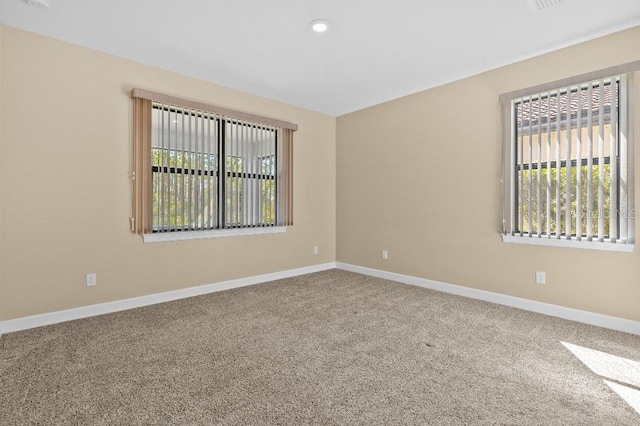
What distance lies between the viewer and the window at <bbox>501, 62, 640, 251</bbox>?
9.17 feet

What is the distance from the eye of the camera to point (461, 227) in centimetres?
391

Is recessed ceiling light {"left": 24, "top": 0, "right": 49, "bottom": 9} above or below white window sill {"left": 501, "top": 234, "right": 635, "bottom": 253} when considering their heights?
above

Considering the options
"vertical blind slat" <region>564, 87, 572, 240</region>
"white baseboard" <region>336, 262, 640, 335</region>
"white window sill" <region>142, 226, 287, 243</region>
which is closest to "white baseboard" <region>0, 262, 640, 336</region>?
"white baseboard" <region>336, 262, 640, 335</region>

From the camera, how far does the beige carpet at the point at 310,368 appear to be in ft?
5.52

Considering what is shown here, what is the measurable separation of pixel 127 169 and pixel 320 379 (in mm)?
2849

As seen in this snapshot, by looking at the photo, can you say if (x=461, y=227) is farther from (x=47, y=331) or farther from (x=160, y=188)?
(x=47, y=331)

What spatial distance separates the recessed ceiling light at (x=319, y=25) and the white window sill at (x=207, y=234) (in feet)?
8.24

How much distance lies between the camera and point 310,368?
Result: 214 cm

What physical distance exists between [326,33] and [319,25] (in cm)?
16

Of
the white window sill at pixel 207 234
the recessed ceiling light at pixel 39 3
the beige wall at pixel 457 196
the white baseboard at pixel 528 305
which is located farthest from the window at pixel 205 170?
the white baseboard at pixel 528 305

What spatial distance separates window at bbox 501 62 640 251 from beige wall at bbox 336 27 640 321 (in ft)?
0.36

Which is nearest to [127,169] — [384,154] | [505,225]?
[384,154]

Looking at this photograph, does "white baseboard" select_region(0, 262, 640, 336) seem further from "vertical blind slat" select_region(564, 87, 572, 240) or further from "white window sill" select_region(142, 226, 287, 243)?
"vertical blind slat" select_region(564, 87, 572, 240)

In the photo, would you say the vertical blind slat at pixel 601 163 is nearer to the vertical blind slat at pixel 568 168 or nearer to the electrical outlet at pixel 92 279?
the vertical blind slat at pixel 568 168
